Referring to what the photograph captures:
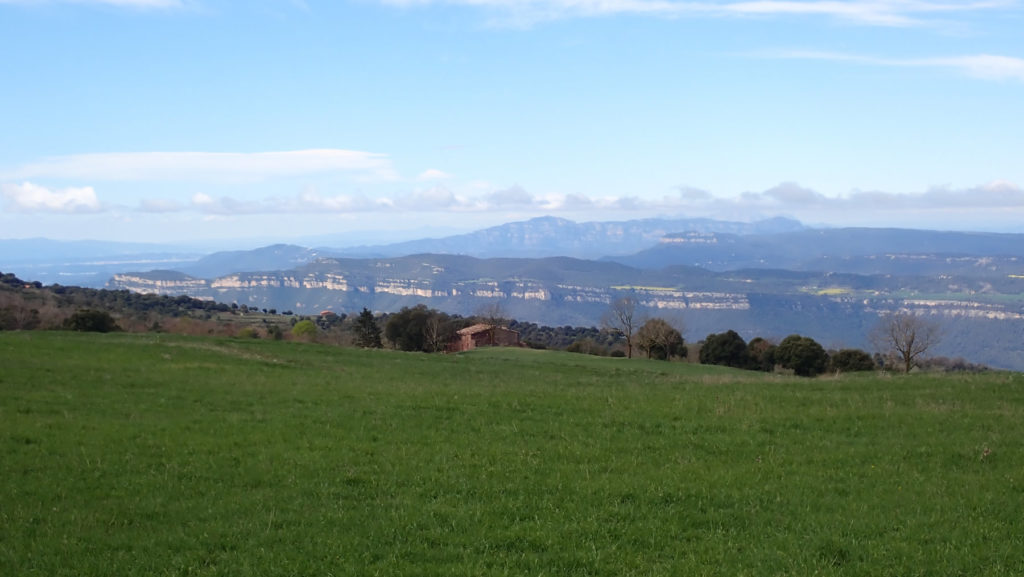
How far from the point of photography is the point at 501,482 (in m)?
11.9

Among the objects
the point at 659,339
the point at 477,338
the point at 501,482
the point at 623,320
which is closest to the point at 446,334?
the point at 477,338

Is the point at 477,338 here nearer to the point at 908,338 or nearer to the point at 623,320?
the point at 623,320

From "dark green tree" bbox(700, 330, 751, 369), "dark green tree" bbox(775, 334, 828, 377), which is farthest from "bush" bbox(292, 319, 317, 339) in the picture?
"dark green tree" bbox(775, 334, 828, 377)

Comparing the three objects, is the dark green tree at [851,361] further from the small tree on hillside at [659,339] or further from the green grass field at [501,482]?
the green grass field at [501,482]

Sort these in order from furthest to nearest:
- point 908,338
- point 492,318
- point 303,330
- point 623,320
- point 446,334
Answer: point 492,318 → point 446,334 → point 303,330 → point 623,320 → point 908,338

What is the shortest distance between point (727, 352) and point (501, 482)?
2447 inches

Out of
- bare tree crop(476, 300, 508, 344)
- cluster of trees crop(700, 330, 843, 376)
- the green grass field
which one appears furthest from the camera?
bare tree crop(476, 300, 508, 344)

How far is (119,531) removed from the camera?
9.73 metres

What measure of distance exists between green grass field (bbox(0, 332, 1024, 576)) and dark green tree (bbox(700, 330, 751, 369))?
49.1 m

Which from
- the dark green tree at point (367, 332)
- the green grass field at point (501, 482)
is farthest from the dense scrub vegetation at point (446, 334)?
the green grass field at point (501, 482)

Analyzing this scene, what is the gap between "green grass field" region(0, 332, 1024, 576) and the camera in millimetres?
8938

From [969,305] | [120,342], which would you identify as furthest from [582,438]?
[969,305]

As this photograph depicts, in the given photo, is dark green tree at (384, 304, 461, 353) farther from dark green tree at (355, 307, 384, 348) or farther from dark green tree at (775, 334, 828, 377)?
dark green tree at (775, 334, 828, 377)

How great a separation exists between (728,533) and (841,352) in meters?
56.6
